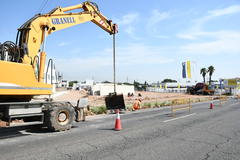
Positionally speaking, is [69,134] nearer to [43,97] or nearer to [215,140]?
[43,97]

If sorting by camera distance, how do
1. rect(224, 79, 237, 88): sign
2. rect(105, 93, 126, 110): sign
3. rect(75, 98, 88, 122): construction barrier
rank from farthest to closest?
rect(224, 79, 237, 88): sign, rect(105, 93, 126, 110): sign, rect(75, 98, 88, 122): construction barrier

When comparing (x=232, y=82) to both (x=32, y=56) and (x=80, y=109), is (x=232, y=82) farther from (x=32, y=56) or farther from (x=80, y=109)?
(x=32, y=56)

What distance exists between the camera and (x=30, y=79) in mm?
7781

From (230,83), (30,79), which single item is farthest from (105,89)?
(230,83)

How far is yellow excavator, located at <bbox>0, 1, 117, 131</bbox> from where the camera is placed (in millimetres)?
7348

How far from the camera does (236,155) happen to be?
5.33 meters

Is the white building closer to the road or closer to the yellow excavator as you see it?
the yellow excavator

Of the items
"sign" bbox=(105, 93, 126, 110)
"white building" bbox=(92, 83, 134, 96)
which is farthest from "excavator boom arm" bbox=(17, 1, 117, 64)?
"white building" bbox=(92, 83, 134, 96)

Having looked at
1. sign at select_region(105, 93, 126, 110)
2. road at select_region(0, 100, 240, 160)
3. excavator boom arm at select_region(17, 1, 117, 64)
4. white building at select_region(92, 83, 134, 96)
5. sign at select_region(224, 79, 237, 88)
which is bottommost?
road at select_region(0, 100, 240, 160)

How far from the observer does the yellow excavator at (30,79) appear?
24.1ft

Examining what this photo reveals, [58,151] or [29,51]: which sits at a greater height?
[29,51]

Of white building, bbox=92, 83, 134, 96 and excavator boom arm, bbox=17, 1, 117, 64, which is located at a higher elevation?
excavator boom arm, bbox=17, 1, 117, 64

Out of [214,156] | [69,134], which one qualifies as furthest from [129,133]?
[214,156]

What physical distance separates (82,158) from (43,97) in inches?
199
